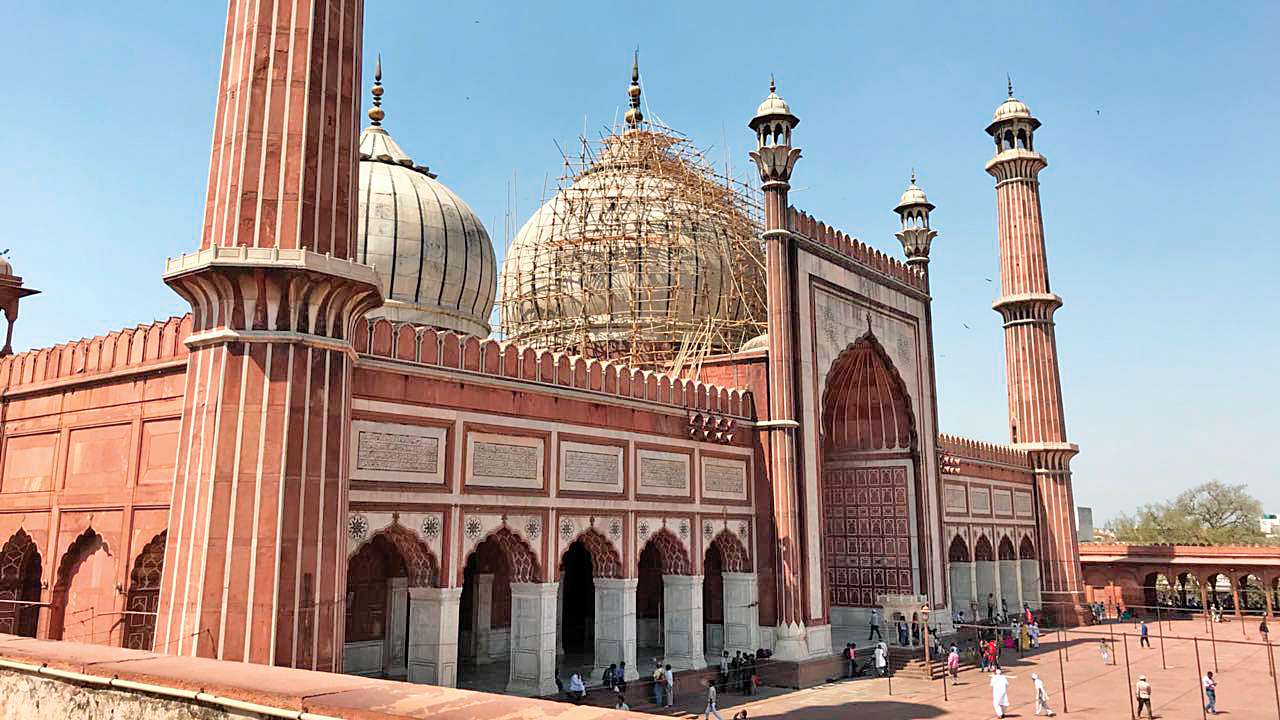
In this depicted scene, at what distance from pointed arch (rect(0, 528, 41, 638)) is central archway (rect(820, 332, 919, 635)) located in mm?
14811

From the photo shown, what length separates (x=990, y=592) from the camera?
25.9m

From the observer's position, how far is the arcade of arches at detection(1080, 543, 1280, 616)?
29344 millimetres

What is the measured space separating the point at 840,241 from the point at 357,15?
40.4ft

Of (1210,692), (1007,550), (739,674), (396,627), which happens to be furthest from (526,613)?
(1007,550)

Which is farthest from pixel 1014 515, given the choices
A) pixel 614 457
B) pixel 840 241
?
pixel 614 457

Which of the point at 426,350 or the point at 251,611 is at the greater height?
the point at 426,350

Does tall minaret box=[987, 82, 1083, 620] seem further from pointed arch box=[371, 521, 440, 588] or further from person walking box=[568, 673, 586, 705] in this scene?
pointed arch box=[371, 521, 440, 588]

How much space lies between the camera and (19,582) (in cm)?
1306

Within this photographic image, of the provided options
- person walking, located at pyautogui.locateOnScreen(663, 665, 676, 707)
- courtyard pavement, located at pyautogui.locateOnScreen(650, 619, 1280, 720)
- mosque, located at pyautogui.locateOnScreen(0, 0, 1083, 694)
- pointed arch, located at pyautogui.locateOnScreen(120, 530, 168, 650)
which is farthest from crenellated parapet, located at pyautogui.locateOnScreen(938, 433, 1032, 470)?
pointed arch, located at pyautogui.locateOnScreen(120, 530, 168, 650)

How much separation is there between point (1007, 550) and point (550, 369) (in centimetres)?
1857

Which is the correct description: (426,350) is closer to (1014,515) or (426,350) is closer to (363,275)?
(363,275)

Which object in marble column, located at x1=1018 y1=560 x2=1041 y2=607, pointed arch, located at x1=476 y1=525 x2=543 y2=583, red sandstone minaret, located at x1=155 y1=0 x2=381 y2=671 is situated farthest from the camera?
marble column, located at x1=1018 y1=560 x2=1041 y2=607

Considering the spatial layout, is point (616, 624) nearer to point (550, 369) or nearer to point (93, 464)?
point (550, 369)

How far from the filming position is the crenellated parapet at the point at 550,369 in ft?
37.3
